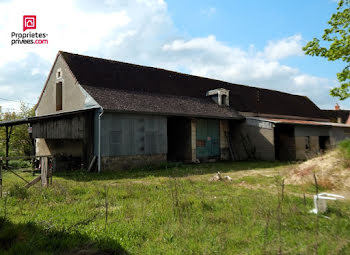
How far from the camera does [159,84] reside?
19516 mm

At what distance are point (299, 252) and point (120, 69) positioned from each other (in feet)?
56.2

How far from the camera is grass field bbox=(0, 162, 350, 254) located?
12.6 feet

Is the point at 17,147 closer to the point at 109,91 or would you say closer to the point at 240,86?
the point at 109,91

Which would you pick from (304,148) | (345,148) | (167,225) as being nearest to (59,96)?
(167,225)

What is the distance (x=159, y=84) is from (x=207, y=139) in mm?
5304

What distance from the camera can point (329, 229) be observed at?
4289 mm

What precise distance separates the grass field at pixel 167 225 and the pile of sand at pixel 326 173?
2444mm

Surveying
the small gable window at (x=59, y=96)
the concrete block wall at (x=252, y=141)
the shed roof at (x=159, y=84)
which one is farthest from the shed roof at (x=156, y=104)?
the small gable window at (x=59, y=96)

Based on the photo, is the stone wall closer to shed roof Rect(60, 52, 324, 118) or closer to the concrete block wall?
the concrete block wall

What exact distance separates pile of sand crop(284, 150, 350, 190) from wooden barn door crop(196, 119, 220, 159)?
9.14 meters

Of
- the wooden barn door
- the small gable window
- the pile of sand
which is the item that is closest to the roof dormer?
the wooden barn door

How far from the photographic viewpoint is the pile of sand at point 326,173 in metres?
8.23

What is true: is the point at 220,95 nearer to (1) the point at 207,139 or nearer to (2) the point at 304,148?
(1) the point at 207,139

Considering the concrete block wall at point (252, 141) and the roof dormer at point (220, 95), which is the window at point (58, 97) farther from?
the concrete block wall at point (252, 141)
